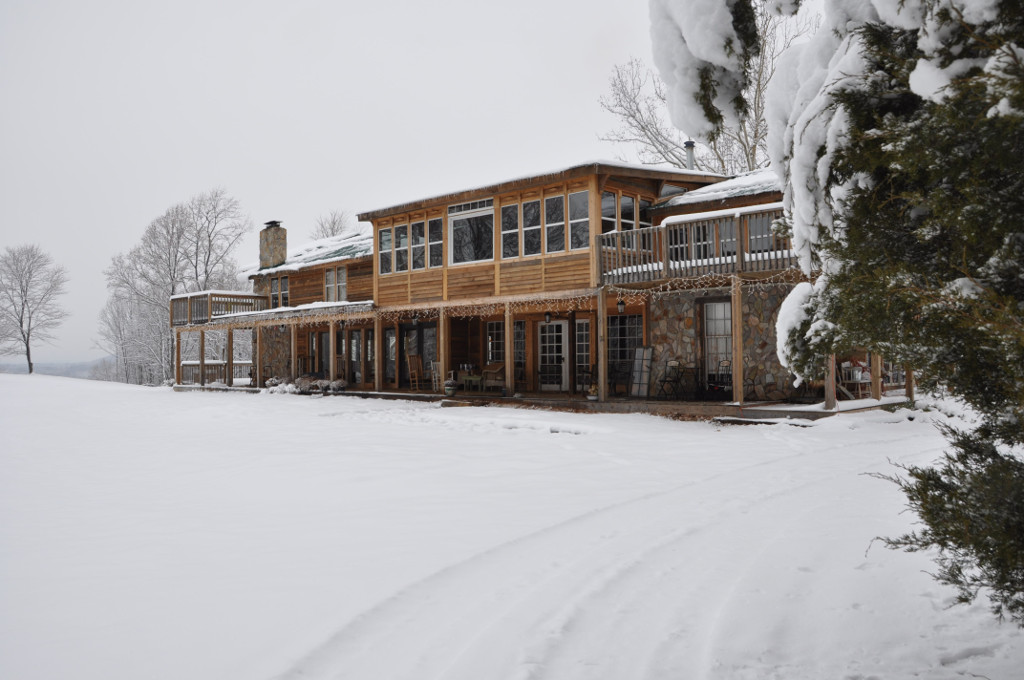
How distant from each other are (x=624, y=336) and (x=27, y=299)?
4036 cm

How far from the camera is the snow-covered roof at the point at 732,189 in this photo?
15023mm

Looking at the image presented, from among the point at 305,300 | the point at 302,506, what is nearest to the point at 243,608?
the point at 302,506

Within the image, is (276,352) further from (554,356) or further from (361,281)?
(554,356)

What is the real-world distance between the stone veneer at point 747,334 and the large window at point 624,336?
480mm

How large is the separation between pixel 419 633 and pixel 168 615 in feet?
4.58

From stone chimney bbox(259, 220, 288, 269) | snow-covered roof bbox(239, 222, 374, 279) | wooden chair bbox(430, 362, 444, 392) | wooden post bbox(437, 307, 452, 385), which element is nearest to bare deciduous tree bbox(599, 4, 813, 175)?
snow-covered roof bbox(239, 222, 374, 279)

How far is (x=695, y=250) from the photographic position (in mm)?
14109

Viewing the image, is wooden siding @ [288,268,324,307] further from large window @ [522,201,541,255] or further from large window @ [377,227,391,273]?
large window @ [522,201,541,255]

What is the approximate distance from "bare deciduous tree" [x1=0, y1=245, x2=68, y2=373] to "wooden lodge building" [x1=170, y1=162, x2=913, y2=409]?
28.1 m

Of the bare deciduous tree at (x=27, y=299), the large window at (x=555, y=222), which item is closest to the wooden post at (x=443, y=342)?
the large window at (x=555, y=222)

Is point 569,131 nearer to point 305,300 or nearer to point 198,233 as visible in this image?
point 198,233

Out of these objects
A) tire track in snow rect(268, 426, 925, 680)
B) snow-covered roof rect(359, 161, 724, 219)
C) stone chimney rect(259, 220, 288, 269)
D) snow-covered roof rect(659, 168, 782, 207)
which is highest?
stone chimney rect(259, 220, 288, 269)

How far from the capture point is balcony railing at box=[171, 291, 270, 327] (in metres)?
25.8

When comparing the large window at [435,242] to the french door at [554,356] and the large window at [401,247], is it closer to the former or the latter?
the large window at [401,247]
